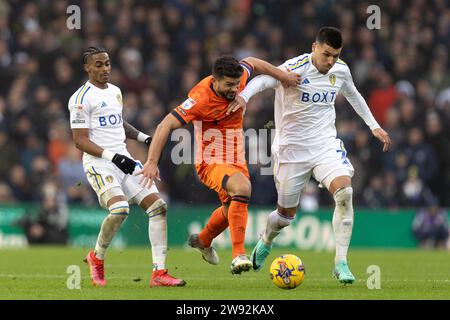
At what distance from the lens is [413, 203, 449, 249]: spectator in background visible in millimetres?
20938

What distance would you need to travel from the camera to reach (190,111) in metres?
11.0

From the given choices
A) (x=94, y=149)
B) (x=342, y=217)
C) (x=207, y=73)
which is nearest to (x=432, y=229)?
(x=207, y=73)

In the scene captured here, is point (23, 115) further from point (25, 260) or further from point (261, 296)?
point (261, 296)

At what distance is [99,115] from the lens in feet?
37.8

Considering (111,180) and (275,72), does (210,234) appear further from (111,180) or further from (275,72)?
(275,72)

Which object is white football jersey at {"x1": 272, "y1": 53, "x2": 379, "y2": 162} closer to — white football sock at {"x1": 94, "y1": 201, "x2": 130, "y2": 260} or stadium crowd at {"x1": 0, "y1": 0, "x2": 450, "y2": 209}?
white football sock at {"x1": 94, "y1": 201, "x2": 130, "y2": 260}

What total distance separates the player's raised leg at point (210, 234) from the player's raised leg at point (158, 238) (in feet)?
2.86

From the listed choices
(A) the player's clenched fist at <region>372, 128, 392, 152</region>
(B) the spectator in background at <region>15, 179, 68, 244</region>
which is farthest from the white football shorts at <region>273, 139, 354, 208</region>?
(B) the spectator in background at <region>15, 179, 68, 244</region>

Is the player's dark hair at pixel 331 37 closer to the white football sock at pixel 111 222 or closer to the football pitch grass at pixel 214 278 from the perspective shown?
the football pitch grass at pixel 214 278

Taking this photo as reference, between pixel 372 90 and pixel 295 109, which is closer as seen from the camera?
pixel 295 109

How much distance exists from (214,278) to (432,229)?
9320 millimetres

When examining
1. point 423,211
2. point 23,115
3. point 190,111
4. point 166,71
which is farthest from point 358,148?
point 190,111

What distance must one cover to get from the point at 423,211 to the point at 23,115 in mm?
8108

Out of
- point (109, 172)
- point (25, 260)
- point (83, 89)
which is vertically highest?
point (83, 89)
